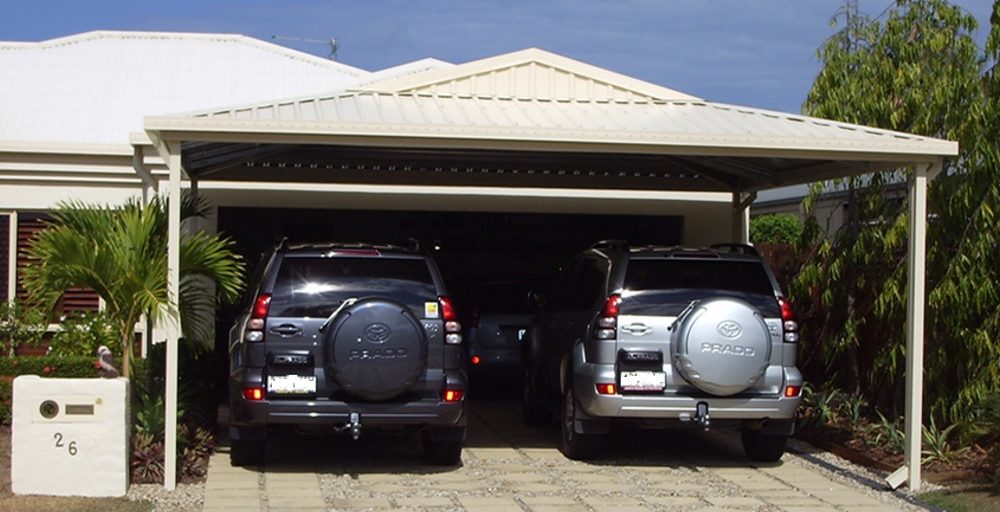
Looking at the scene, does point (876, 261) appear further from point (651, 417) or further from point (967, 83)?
point (651, 417)

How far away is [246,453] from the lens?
10602mm

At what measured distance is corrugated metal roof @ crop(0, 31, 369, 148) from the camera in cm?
1642

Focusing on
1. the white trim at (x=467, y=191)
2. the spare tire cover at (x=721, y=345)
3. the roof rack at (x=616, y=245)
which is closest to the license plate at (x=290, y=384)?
the spare tire cover at (x=721, y=345)

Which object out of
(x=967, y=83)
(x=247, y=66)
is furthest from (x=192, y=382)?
(x=247, y=66)

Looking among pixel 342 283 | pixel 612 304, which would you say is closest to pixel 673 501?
pixel 612 304

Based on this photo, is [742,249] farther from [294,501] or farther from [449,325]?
[294,501]

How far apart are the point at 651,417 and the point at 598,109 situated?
3.03m

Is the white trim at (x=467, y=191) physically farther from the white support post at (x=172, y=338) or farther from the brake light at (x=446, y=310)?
the brake light at (x=446, y=310)

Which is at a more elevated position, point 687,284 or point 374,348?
point 687,284

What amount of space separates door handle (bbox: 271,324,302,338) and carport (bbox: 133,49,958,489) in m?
0.79

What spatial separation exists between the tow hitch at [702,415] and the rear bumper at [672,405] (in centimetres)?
2

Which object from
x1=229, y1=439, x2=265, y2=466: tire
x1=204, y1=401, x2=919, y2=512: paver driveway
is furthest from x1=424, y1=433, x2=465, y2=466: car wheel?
x1=229, y1=439, x2=265, y2=466: tire

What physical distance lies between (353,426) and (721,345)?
2966 millimetres

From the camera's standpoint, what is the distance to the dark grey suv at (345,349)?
32.1ft
